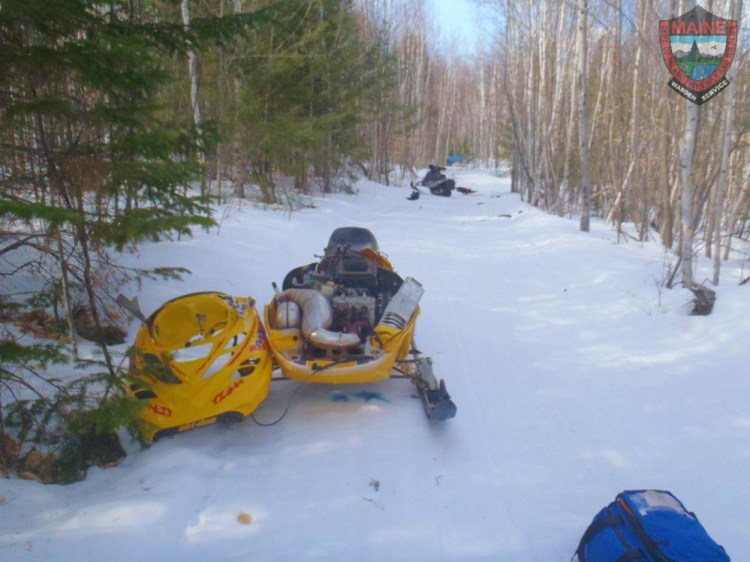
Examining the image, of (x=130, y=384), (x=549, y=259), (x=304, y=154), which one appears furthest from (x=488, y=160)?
(x=130, y=384)

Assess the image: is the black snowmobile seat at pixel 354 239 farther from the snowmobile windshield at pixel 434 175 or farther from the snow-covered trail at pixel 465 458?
the snowmobile windshield at pixel 434 175

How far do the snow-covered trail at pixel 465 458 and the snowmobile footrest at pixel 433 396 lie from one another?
0.14m

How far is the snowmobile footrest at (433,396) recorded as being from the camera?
13.7 ft

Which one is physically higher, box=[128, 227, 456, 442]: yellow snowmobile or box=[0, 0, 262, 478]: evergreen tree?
box=[0, 0, 262, 478]: evergreen tree

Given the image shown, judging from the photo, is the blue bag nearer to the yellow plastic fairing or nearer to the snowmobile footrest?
the snowmobile footrest

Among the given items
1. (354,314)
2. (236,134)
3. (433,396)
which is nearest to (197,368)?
(354,314)

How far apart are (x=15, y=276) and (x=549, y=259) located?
8371mm

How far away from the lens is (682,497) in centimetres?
352

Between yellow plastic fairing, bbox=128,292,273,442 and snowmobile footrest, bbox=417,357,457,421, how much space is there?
1.26m

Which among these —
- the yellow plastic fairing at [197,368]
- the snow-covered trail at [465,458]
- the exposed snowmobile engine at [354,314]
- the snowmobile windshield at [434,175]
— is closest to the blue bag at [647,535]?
the snow-covered trail at [465,458]

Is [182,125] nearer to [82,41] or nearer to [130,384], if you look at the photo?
[82,41]

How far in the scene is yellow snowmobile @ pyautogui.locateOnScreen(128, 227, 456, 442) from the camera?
3832mm

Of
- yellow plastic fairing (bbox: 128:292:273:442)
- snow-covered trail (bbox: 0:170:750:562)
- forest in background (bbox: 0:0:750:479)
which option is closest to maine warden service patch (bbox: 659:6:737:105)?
forest in background (bbox: 0:0:750:479)

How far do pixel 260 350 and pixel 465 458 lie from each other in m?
1.68
